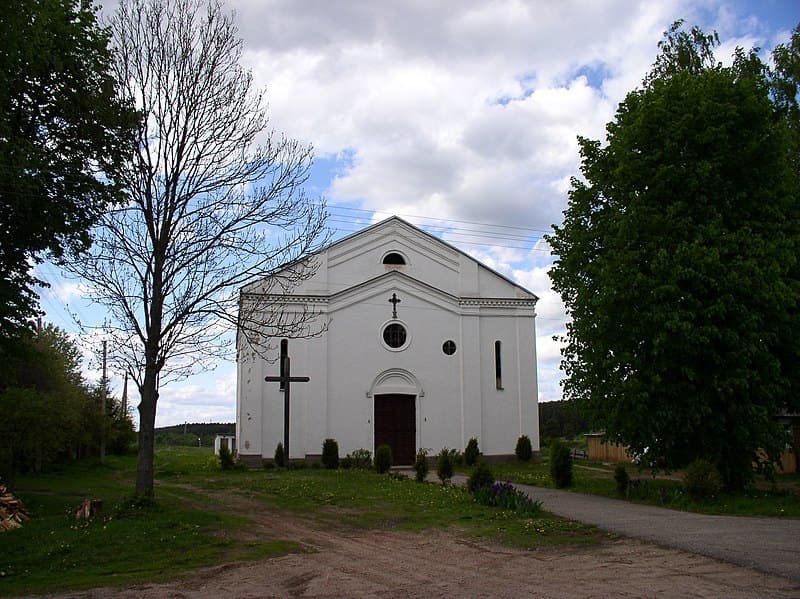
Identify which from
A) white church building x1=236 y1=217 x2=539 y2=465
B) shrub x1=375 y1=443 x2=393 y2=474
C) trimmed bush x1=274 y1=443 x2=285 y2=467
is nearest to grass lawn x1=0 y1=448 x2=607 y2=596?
shrub x1=375 y1=443 x2=393 y2=474

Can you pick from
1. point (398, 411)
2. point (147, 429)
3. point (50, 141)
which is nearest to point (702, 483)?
point (147, 429)

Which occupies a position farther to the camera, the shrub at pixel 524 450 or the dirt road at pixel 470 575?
the shrub at pixel 524 450

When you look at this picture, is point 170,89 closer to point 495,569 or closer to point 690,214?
point 495,569

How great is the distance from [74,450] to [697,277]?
3092 cm

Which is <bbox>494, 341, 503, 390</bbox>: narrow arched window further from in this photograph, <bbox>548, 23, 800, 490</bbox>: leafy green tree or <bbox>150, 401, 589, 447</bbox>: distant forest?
<bbox>150, 401, 589, 447</bbox>: distant forest

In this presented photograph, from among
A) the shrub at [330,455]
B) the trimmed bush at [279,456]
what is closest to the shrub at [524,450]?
the shrub at [330,455]

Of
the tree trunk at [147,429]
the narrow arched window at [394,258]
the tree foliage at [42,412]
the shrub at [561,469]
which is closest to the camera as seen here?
the tree trunk at [147,429]

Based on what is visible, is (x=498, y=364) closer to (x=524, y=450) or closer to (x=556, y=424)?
(x=524, y=450)

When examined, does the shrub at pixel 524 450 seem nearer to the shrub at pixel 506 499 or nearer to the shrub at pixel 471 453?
the shrub at pixel 471 453

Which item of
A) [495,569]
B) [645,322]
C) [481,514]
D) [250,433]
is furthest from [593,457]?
[495,569]

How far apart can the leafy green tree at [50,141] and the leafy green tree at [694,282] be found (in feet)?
39.2

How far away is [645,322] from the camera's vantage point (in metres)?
17.0

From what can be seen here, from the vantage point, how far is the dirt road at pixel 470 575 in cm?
803

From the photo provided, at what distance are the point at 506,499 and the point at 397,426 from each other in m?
15.3
